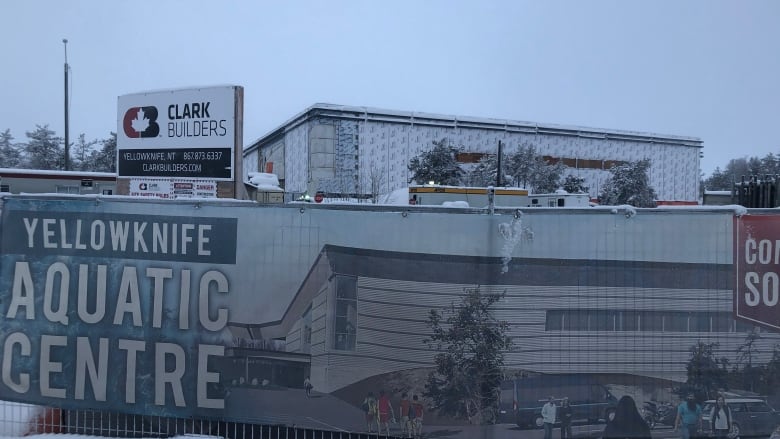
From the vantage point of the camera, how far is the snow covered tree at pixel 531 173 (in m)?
55.3

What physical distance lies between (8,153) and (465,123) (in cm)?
4457

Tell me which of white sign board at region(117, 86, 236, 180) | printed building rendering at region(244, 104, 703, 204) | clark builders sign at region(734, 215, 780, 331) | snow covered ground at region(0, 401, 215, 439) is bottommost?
snow covered ground at region(0, 401, 215, 439)

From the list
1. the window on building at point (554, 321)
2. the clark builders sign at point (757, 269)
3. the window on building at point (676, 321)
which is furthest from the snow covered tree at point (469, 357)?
the clark builders sign at point (757, 269)

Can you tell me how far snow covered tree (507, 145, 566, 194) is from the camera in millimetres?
55312

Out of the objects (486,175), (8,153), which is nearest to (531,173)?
(486,175)

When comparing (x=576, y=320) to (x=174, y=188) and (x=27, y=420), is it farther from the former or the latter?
(x=174, y=188)

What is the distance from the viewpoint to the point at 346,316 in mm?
4637

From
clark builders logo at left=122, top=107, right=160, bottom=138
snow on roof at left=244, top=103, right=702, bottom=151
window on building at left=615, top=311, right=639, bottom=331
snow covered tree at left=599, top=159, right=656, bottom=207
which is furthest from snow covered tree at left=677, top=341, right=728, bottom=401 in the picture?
snow on roof at left=244, top=103, right=702, bottom=151

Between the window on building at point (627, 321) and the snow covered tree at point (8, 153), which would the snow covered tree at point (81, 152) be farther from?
the window on building at point (627, 321)

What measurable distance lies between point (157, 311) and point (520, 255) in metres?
2.77

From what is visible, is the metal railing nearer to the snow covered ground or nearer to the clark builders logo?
the snow covered ground

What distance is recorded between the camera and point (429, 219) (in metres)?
4.60

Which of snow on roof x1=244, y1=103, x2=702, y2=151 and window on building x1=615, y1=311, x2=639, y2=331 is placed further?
snow on roof x1=244, y1=103, x2=702, y2=151

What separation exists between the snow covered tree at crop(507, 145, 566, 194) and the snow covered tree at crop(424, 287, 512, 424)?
5087 cm
